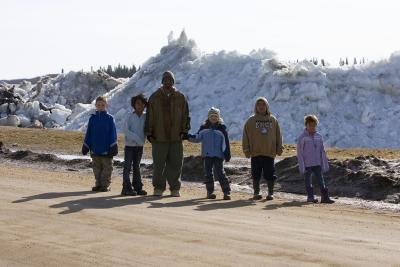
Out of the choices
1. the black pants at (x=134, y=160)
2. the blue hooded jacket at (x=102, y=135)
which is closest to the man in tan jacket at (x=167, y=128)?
the black pants at (x=134, y=160)

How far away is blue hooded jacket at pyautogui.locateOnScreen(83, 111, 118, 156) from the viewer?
11.8m

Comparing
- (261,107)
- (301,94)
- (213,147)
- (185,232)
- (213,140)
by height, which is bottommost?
(185,232)

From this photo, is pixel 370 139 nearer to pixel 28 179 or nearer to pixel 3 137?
pixel 3 137

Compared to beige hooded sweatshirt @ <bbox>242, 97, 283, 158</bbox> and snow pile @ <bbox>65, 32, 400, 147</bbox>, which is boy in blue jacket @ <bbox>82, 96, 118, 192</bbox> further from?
snow pile @ <bbox>65, 32, 400, 147</bbox>

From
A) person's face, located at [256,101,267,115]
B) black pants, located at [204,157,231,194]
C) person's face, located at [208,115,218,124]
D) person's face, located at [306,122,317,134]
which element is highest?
person's face, located at [256,101,267,115]

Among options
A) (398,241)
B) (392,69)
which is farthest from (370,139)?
(398,241)

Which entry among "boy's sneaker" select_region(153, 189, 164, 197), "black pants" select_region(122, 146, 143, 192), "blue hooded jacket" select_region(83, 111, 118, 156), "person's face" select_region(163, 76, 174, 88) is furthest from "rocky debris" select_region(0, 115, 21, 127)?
"person's face" select_region(163, 76, 174, 88)

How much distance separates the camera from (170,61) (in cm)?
4219

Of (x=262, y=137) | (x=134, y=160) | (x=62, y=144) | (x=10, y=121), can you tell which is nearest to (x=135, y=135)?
(x=134, y=160)

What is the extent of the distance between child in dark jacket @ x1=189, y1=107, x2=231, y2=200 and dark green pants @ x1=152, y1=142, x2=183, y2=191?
0.33 metres

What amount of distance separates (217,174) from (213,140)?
52cm

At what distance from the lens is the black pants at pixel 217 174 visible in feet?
36.2

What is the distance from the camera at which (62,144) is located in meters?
26.6

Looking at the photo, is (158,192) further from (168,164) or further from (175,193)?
(168,164)
